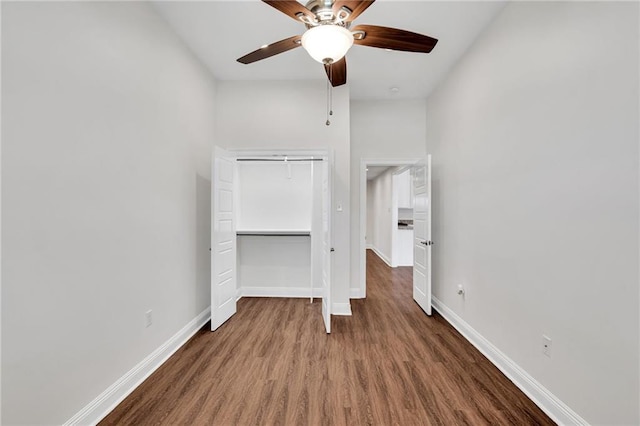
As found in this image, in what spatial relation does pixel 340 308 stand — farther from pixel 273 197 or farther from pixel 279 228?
pixel 273 197

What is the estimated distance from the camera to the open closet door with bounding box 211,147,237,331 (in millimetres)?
3053

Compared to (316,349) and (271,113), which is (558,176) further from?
(271,113)

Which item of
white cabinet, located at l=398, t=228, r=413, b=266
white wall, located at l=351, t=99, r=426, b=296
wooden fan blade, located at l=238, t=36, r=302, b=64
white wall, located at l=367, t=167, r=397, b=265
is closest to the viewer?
wooden fan blade, located at l=238, t=36, r=302, b=64

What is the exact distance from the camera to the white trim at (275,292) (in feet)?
13.8

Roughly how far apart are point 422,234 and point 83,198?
141 inches

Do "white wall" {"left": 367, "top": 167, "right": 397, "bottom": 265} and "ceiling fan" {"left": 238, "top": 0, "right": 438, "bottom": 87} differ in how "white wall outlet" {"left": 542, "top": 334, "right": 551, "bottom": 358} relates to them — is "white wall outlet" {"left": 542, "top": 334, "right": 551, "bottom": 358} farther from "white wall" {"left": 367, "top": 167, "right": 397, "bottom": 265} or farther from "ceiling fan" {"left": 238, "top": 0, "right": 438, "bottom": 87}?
"white wall" {"left": 367, "top": 167, "right": 397, "bottom": 265}

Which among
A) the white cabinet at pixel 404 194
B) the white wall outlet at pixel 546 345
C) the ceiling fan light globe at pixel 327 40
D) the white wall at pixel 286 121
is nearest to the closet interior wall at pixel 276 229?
the white wall at pixel 286 121

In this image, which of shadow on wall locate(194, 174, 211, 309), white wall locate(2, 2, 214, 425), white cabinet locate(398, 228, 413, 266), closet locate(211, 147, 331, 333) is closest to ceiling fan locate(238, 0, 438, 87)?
white wall locate(2, 2, 214, 425)

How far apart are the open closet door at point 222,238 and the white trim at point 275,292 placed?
2.30 ft

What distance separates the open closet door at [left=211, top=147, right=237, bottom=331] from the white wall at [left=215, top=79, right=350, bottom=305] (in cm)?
46

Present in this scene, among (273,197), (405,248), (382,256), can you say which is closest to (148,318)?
(273,197)

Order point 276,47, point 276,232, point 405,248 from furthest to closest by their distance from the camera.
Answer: point 405,248 → point 276,232 → point 276,47

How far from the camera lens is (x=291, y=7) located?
1520 millimetres

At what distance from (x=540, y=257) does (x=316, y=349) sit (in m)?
2.05
